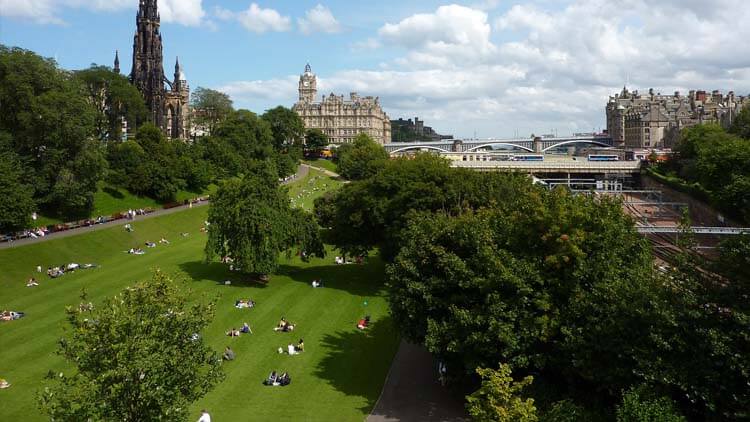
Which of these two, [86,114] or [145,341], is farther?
[86,114]

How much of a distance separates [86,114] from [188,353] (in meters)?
45.1

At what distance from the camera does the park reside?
22938 mm

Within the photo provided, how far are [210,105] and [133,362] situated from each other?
122704 millimetres

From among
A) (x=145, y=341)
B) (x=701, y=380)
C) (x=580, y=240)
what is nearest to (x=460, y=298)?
(x=580, y=240)

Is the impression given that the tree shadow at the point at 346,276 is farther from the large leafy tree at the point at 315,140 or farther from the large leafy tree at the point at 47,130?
the large leafy tree at the point at 315,140

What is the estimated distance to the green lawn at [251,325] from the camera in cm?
2284

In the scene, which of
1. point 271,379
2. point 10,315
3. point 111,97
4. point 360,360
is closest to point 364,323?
point 360,360

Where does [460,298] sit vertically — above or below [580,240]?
below

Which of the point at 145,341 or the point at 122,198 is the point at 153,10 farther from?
the point at 145,341

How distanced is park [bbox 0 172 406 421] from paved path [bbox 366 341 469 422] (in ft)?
1.77

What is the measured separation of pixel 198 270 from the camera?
142 feet

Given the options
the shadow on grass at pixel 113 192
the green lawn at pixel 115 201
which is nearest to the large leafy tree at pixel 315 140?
the green lawn at pixel 115 201

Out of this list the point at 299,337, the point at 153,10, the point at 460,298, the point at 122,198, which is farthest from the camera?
the point at 153,10

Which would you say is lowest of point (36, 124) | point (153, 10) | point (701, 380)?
point (701, 380)
